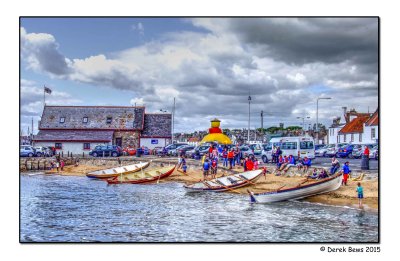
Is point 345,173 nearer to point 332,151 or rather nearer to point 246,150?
point 332,151

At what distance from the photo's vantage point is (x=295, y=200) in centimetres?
1778

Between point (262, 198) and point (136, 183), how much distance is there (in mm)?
8546

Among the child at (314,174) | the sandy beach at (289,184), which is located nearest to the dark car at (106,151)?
the sandy beach at (289,184)

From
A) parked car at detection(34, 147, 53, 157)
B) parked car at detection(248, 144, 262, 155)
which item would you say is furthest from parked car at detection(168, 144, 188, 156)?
parked car at detection(34, 147, 53, 157)

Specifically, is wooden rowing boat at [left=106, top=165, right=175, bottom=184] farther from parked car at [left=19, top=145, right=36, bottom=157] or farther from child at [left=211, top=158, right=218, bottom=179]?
Answer: parked car at [left=19, top=145, right=36, bottom=157]

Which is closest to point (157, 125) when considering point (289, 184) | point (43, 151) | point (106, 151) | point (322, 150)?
point (106, 151)

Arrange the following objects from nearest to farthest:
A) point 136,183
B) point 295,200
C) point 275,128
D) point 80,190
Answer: point 275,128, point 295,200, point 80,190, point 136,183

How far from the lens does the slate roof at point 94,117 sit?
49.7 feet

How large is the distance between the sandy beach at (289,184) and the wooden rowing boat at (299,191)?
23 centimetres

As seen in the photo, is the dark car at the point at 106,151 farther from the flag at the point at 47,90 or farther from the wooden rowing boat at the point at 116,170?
the flag at the point at 47,90
